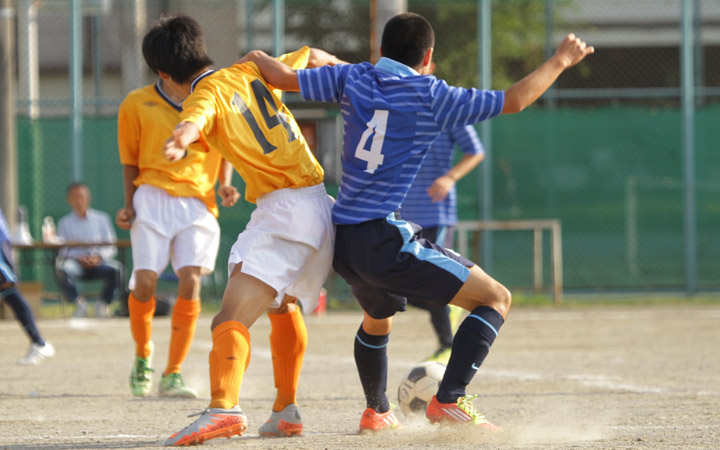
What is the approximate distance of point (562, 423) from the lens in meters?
5.23

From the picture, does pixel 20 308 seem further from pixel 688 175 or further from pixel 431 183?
pixel 688 175

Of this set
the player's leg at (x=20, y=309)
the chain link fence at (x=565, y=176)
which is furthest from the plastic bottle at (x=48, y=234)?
the player's leg at (x=20, y=309)

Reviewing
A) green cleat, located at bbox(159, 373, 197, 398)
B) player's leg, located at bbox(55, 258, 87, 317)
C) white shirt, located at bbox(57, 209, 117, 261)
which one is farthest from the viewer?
white shirt, located at bbox(57, 209, 117, 261)

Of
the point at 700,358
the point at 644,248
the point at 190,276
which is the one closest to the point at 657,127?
the point at 644,248

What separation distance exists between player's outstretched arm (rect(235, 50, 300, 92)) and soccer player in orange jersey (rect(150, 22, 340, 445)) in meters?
0.04

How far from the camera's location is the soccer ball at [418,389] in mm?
5438

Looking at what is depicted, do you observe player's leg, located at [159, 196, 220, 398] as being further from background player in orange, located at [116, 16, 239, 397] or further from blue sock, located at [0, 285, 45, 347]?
blue sock, located at [0, 285, 45, 347]

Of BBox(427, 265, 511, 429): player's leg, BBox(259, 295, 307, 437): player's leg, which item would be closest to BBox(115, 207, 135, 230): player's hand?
BBox(259, 295, 307, 437): player's leg

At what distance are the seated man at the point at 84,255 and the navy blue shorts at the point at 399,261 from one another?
7818 millimetres

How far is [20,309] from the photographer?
7.81m

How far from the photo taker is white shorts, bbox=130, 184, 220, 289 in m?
6.32

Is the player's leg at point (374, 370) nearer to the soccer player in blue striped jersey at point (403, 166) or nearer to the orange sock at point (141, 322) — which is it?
the soccer player in blue striped jersey at point (403, 166)

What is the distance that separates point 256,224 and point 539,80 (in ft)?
4.22

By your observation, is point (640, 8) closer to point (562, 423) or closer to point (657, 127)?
point (657, 127)
